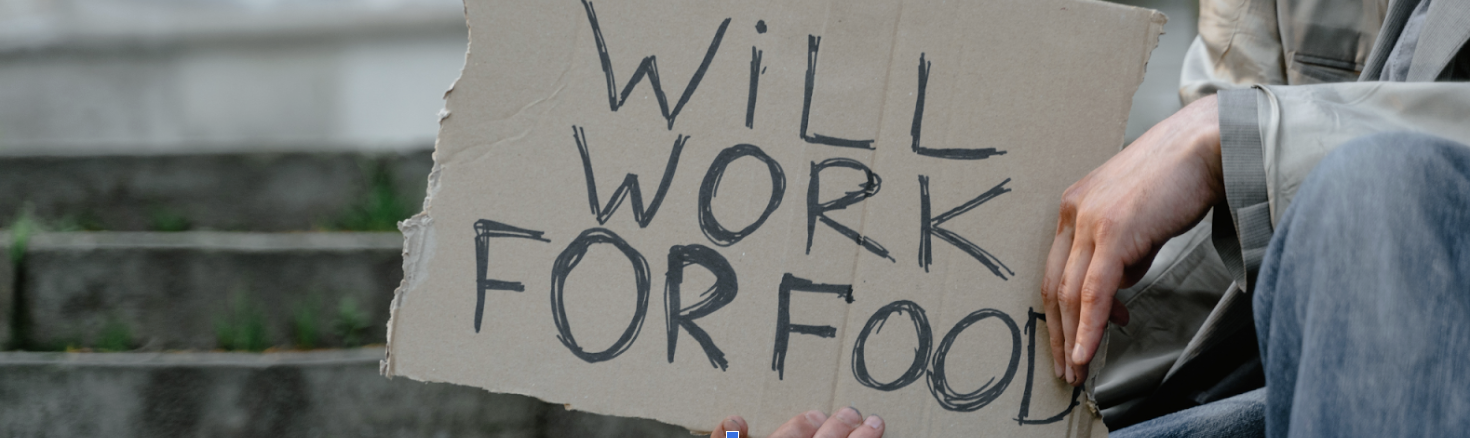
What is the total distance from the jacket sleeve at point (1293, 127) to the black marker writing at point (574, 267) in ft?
1.66

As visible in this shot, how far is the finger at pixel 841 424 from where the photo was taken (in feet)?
2.44

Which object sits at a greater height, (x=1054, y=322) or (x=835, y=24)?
(x=835, y=24)

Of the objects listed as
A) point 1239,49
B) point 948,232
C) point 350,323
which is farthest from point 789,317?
point 350,323

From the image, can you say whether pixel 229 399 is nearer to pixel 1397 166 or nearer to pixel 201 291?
pixel 201 291

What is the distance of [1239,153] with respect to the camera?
2.08 feet

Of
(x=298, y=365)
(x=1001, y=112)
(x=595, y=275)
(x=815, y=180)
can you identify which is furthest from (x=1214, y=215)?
(x=298, y=365)

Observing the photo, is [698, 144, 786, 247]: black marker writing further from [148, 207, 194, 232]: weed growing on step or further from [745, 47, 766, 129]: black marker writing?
[148, 207, 194, 232]: weed growing on step

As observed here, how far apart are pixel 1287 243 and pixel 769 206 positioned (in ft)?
1.35

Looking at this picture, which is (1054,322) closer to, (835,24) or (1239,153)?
(1239,153)

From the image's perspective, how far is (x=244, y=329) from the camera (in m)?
1.56

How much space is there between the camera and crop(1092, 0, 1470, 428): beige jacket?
24.8 inches

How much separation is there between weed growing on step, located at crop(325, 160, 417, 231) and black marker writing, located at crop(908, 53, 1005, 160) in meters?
1.24

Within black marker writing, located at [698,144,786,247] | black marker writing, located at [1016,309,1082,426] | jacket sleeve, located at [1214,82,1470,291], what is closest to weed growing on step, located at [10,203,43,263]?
black marker writing, located at [698,144,786,247]

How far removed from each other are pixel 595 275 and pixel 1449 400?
618 millimetres
